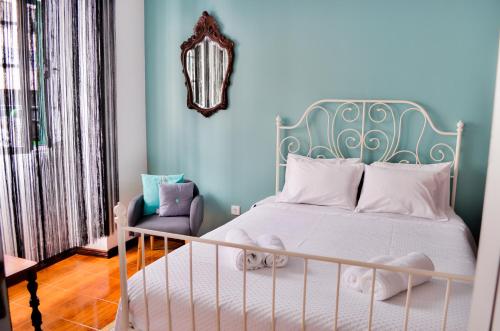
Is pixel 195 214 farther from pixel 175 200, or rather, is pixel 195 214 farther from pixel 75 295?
pixel 75 295

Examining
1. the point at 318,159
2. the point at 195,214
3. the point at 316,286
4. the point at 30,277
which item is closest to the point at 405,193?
the point at 318,159

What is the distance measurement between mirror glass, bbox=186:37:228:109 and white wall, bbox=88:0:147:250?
54cm

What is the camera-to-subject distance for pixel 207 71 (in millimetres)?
3643

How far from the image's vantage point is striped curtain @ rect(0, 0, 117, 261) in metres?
2.62

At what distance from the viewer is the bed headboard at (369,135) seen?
2947 millimetres

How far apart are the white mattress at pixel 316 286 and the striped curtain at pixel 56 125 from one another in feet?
4.85

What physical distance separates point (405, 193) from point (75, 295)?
2.46 meters

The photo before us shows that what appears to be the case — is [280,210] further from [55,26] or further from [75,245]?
[55,26]

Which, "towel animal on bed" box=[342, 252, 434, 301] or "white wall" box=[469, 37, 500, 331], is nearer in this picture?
"white wall" box=[469, 37, 500, 331]

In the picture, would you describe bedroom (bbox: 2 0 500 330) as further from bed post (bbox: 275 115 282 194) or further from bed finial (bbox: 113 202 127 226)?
bed finial (bbox: 113 202 127 226)

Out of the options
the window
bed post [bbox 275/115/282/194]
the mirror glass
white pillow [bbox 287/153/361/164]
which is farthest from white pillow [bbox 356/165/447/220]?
the window

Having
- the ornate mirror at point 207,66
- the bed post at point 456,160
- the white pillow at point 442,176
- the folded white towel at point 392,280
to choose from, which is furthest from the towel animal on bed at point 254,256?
the ornate mirror at point 207,66

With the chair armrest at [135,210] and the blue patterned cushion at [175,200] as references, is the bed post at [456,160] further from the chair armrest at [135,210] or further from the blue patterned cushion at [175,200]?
the chair armrest at [135,210]

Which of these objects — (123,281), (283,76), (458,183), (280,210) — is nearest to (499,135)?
(123,281)
